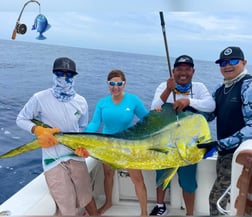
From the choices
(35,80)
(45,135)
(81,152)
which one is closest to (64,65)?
(45,135)

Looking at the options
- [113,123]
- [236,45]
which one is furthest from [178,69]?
[113,123]

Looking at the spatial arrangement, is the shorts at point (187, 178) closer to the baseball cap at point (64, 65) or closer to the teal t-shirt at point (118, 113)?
the teal t-shirt at point (118, 113)

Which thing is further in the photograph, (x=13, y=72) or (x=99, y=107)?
(x=13, y=72)

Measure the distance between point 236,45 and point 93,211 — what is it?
4.83ft

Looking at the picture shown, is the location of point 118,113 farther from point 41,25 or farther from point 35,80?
point 35,80

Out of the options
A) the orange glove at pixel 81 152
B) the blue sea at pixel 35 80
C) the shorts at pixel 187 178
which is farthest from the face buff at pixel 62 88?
the blue sea at pixel 35 80

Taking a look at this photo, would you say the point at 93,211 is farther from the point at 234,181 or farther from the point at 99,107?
the point at 234,181

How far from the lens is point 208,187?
121 inches

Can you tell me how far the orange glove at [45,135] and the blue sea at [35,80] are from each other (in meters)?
2.16

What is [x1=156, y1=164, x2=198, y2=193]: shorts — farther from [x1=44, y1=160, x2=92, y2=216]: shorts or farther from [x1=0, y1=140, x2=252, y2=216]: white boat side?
[x1=44, y1=160, x2=92, y2=216]: shorts

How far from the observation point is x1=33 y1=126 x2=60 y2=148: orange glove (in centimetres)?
240

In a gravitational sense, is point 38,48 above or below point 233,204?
above

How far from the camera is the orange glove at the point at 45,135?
2.40 meters

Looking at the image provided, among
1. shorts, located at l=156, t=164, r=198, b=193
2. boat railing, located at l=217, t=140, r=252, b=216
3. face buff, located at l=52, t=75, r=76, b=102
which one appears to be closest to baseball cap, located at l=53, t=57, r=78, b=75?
face buff, located at l=52, t=75, r=76, b=102
